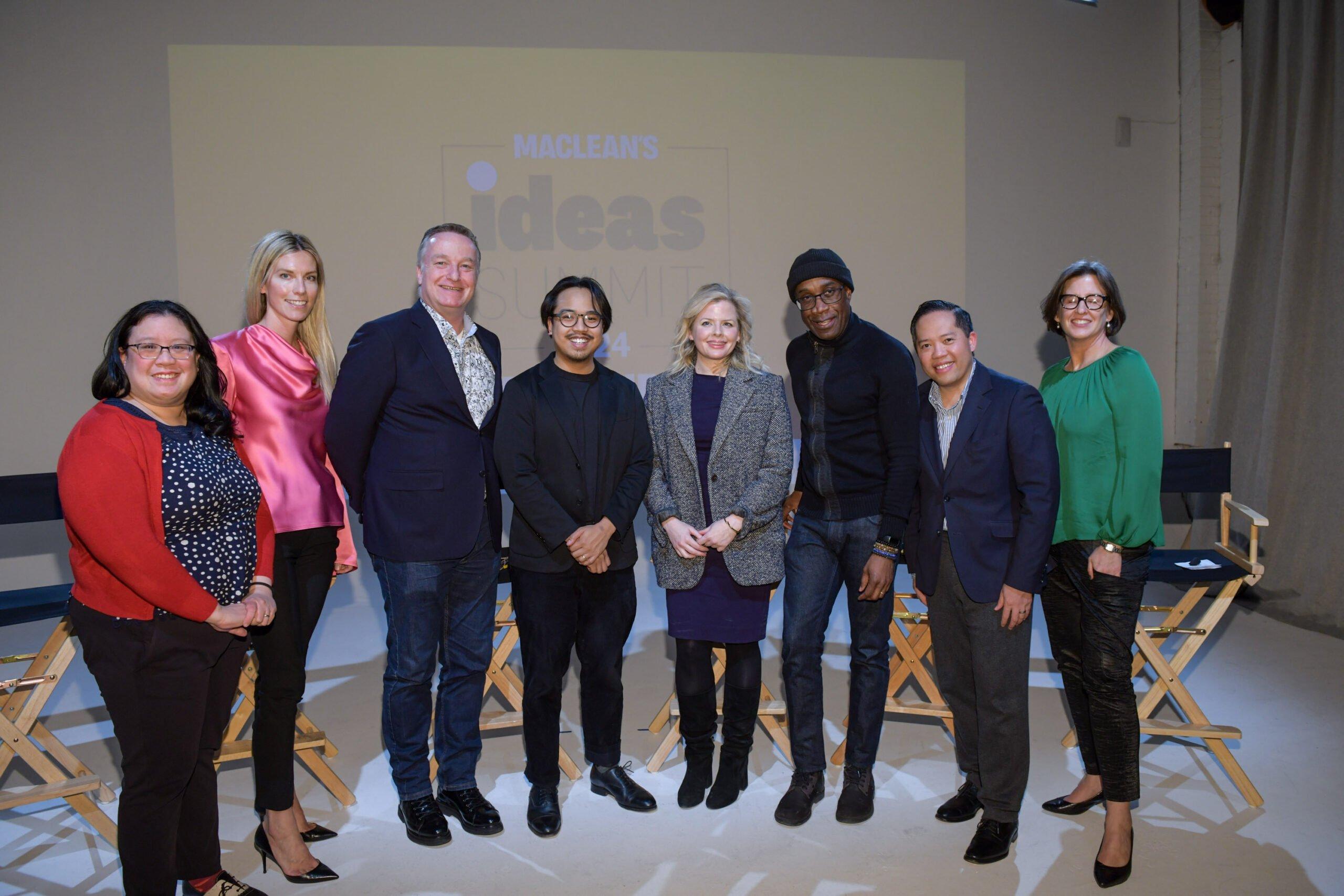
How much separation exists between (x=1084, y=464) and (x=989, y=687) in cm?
66

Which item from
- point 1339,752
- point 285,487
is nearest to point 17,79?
point 285,487

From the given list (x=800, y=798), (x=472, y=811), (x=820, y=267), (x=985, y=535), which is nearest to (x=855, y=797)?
(x=800, y=798)

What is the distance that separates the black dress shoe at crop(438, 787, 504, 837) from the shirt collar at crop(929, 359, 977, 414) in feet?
5.85

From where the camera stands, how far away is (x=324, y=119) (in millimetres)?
4691

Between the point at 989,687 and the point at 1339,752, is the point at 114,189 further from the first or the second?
the point at 1339,752

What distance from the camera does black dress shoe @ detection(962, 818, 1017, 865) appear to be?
2.29m

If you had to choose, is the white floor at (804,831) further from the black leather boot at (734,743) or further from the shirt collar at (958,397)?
the shirt collar at (958,397)

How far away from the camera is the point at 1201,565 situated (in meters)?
3.06

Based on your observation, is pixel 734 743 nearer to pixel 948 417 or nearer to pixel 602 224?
pixel 948 417

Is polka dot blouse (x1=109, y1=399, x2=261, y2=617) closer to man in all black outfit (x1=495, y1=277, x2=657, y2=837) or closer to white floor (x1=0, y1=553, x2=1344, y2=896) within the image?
man in all black outfit (x1=495, y1=277, x2=657, y2=837)

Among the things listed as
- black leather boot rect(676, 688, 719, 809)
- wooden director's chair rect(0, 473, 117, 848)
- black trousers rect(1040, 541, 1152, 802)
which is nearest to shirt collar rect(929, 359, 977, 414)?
black trousers rect(1040, 541, 1152, 802)

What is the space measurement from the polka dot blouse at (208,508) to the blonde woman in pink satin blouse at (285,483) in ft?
0.62

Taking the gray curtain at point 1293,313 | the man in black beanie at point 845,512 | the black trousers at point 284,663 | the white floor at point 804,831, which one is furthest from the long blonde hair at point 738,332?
the gray curtain at point 1293,313

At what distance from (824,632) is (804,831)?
59 centimetres
